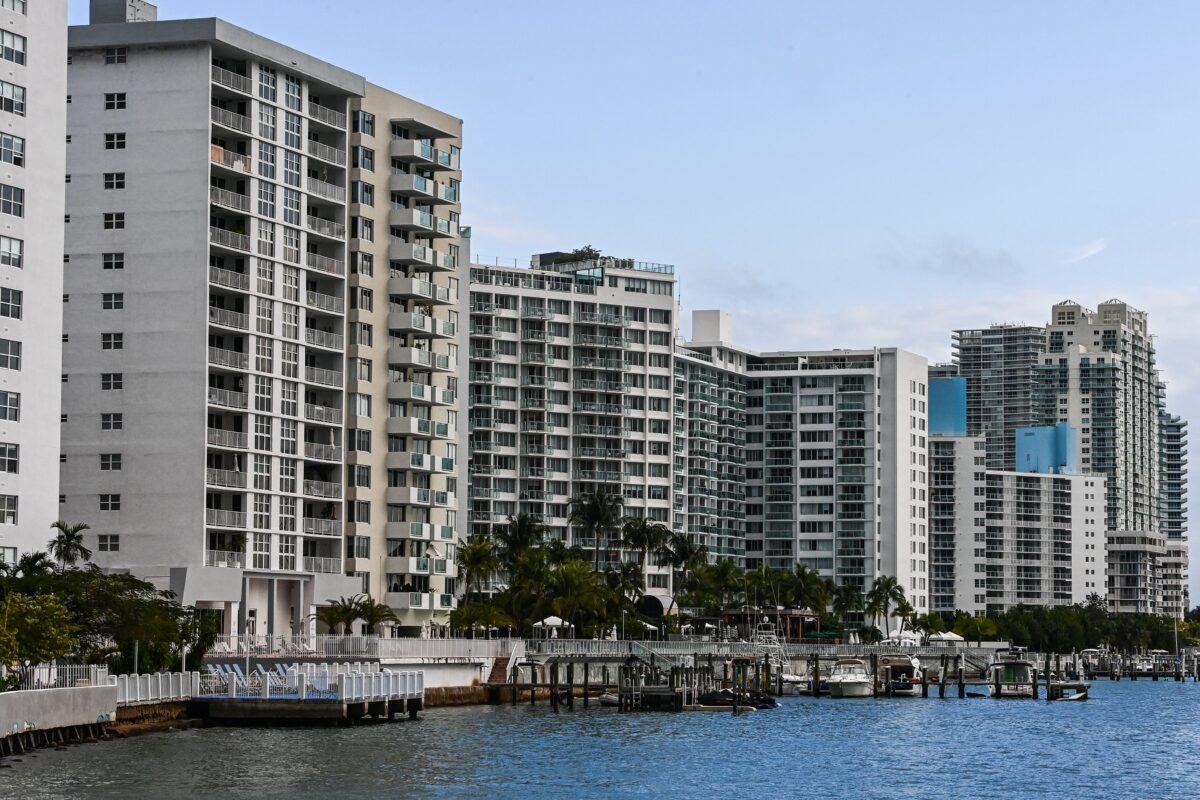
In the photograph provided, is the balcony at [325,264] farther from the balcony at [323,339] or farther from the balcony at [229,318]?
the balcony at [229,318]

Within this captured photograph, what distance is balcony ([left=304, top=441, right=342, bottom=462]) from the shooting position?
146875 millimetres

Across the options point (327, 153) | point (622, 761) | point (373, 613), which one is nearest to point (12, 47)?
point (327, 153)

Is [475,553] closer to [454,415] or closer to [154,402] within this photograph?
[454,415]

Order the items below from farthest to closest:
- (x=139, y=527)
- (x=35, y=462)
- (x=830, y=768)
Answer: (x=139, y=527), (x=35, y=462), (x=830, y=768)

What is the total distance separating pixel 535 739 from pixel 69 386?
4921 cm

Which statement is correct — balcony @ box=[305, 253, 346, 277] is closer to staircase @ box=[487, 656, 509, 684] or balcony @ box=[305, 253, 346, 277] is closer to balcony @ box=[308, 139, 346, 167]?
balcony @ box=[308, 139, 346, 167]

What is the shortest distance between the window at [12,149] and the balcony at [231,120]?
23.9 metres

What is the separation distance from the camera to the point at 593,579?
183 meters

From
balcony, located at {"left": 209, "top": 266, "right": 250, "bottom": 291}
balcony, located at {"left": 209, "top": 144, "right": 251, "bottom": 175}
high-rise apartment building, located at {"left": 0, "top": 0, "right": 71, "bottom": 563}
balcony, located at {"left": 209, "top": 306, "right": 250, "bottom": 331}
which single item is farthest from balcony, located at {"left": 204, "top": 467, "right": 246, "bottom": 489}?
balcony, located at {"left": 209, "top": 144, "right": 251, "bottom": 175}

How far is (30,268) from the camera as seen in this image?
116 m

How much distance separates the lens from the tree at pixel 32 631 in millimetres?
87375

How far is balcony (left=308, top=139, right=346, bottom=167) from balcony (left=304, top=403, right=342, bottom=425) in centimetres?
1962

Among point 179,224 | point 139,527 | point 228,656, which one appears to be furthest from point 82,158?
point 228,656

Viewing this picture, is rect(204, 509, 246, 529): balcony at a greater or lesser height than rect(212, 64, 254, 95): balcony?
lesser
